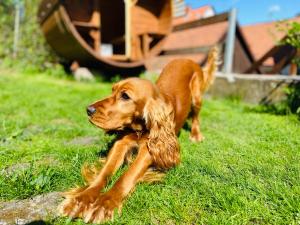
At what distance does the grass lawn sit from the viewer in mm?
1940

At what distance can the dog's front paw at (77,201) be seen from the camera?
191cm

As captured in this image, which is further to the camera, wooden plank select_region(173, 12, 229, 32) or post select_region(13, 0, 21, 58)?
post select_region(13, 0, 21, 58)

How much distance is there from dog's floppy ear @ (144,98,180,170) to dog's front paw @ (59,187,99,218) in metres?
0.52

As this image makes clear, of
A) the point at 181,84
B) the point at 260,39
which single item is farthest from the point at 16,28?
the point at 260,39

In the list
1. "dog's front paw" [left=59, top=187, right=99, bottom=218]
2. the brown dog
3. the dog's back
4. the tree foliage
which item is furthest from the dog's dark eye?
the tree foliage

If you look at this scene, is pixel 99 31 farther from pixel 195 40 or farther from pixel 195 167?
pixel 195 167

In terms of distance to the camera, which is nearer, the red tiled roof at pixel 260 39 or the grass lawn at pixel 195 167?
the grass lawn at pixel 195 167

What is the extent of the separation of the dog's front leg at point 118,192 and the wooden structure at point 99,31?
14.8 feet

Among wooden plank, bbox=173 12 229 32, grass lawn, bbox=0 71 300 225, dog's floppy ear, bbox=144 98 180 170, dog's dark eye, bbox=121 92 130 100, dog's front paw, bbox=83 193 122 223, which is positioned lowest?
grass lawn, bbox=0 71 300 225

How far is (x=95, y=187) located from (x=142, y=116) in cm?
65

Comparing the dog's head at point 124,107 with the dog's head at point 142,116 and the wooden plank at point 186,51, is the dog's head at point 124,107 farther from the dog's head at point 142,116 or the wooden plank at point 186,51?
the wooden plank at point 186,51

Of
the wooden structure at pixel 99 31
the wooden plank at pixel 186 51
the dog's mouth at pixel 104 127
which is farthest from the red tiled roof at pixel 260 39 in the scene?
the dog's mouth at pixel 104 127

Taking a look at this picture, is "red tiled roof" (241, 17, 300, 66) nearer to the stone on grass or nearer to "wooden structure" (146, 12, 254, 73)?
"wooden structure" (146, 12, 254, 73)

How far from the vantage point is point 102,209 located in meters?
1.91
